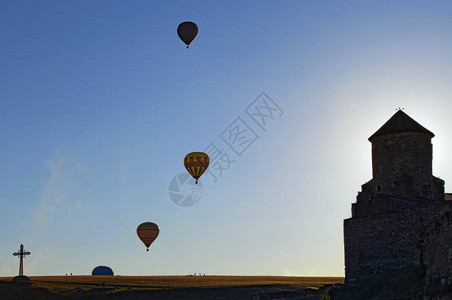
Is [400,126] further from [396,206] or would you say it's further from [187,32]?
[187,32]

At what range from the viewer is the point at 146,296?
180 ft

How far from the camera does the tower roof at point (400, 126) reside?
2014 inches

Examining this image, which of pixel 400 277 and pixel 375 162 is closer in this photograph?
pixel 400 277

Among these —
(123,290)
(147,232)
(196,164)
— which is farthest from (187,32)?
(123,290)

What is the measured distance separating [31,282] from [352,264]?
31.5 meters

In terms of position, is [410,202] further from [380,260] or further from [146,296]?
[146,296]

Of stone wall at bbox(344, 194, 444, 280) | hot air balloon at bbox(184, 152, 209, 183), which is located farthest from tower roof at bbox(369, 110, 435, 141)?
hot air balloon at bbox(184, 152, 209, 183)

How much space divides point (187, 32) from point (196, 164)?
1019cm

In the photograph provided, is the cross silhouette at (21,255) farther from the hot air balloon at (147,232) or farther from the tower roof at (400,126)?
the tower roof at (400,126)

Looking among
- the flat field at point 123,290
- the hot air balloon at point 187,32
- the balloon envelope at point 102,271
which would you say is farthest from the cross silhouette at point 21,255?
the hot air balloon at point 187,32

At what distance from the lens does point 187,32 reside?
49562 mm

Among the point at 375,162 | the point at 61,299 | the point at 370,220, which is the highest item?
the point at 375,162

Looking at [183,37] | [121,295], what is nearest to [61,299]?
[121,295]

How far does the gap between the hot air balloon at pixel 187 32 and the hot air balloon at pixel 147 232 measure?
16211 millimetres
